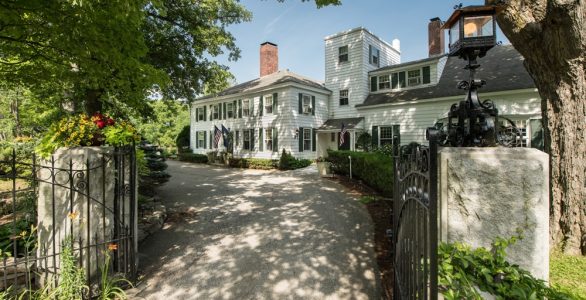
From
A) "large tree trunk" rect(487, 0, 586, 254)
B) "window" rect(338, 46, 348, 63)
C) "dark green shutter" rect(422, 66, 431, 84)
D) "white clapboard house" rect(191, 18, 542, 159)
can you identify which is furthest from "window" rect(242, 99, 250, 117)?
"large tree trunk" rect(487, 0, 586, 254)

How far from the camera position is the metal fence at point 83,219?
3.38 m

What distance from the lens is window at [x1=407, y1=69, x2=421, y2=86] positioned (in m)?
16.9

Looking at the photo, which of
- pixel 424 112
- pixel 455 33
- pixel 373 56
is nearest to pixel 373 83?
pixel 373 56

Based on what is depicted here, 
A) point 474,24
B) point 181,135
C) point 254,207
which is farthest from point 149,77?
point 181,135

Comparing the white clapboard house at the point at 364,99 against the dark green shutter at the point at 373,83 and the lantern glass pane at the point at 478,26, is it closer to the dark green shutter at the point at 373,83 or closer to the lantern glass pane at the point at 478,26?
the dark green shutter at the point at 373,83

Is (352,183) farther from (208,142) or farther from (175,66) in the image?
(208,142)

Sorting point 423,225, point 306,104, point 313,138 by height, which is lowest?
point 423,225

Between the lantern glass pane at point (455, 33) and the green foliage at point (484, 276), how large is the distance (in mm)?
2022

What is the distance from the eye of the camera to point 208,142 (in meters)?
25.8

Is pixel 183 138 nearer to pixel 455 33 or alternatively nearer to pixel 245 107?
pixel 245 107

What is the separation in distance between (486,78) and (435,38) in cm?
575

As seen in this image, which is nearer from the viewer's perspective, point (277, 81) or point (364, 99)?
point (364, 99)

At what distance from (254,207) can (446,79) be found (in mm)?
14359

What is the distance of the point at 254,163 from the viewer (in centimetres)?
1936
